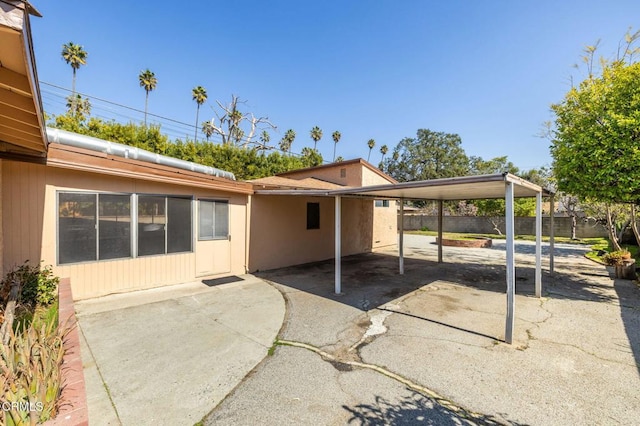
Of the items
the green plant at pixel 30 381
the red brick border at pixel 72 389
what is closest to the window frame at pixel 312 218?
the red brick border at pixel 72 389

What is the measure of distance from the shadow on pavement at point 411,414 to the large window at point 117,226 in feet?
18.9

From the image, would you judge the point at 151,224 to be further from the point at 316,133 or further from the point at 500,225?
the point at 316,133

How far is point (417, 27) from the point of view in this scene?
9422 millimetres

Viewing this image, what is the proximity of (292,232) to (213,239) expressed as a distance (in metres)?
2.88

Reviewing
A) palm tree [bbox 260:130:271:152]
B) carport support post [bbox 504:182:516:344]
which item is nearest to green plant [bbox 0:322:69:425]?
carport support post [bbox 504:182:516:344]

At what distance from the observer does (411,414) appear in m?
2.61

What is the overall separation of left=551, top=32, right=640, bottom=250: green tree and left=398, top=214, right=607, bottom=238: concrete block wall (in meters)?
16.1

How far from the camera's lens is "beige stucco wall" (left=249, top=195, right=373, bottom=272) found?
28.6ft

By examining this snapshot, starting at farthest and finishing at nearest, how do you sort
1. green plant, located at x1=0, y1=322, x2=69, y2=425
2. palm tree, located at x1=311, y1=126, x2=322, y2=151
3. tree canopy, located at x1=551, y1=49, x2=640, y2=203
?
1. palm tree, located at x1=311, y1=126, x2=322, y2=151
2. tree canopy, located at x1=551, y1=49, x2=640, y2=203
3. green plant, located at x1=0, y1=322, x2=69, y2=425

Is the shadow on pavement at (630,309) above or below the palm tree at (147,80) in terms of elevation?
below

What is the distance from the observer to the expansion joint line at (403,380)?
2.63m

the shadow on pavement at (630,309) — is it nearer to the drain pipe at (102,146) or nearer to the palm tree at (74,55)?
the drain pipe at (102,146)

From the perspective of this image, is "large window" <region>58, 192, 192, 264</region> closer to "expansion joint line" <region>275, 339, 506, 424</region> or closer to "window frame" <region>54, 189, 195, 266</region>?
"window frame" <region>54, 189, 195, 266</region>

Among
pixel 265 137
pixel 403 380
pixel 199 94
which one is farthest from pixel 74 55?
pixel 403 380
